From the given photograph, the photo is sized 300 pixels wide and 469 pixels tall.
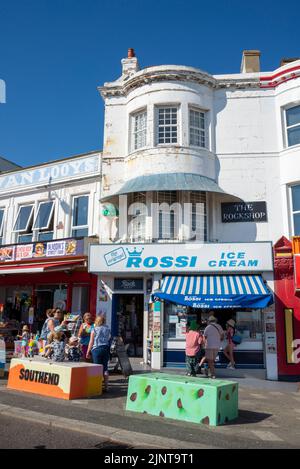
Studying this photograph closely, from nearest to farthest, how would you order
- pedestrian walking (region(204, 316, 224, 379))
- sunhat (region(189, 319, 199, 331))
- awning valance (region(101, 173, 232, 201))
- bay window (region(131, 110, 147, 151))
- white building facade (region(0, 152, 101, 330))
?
pedestrian walking (region(204, 316, 224, 379))
sunhat (region(189, 319, 199, 331))
awning valance (region(101, 173, 232, 201))
white building facade (region(0, 152, 101, 330))
bay window (region(131, 110, 147, 151))

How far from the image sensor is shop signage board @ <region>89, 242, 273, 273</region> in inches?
520

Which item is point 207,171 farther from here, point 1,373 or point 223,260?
point 1,373

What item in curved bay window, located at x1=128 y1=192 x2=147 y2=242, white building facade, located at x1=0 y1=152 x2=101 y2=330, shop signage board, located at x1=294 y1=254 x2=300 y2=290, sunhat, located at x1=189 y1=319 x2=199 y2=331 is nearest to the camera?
sunhat, located at x1=189 y1=319 x2=199 y2=331

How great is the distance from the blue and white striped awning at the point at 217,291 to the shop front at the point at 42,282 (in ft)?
11.5

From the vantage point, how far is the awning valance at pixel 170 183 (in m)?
13.5

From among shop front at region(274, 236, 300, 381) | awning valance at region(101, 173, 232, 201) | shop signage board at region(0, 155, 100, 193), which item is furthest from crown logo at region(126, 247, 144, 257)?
shop front at region(274, 236, 300, 381)

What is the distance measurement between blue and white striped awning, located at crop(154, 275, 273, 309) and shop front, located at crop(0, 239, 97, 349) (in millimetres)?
3510

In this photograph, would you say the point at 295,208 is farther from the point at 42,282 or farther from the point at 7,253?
the point at 7,253

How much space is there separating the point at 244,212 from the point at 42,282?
867 cm

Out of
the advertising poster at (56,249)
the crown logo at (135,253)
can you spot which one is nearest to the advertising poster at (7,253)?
the advertising poster at (56,249)

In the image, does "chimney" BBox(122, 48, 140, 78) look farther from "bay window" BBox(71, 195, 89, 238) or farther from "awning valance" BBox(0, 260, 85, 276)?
"awning valance" BBox(0, 260, 85, 276)
